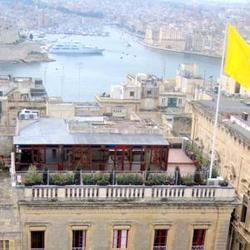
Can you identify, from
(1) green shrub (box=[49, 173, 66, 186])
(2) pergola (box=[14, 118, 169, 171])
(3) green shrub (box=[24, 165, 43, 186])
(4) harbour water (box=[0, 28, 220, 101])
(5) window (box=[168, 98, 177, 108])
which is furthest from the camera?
(4) harbour water (box=[0, 28, 220, 101])

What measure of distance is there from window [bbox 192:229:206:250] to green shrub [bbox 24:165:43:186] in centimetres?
600

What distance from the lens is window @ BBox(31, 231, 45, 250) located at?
63.0 feet

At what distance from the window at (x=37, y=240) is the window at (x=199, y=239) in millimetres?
5480

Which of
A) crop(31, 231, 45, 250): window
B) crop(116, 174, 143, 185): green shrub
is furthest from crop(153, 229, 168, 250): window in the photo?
crop(31, 231, 45, 250): window

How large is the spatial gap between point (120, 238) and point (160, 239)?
4.85 ft

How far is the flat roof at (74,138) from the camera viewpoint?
20500 millimetres

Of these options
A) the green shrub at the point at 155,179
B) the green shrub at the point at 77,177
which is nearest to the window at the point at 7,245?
the green shrub at the point at 77,177

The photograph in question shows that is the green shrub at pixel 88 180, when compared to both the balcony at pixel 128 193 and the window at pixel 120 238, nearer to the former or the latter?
the balcony at pixel 128 193

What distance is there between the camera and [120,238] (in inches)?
774

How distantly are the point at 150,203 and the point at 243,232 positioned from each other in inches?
193

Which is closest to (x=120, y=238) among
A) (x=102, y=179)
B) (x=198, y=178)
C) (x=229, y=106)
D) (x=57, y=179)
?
(x=102, y=179)

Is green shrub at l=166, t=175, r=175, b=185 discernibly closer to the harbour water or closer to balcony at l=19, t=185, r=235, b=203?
balcony at l=19, t=185, r=235, b=203

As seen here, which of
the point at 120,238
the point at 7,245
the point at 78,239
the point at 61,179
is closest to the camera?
the point at 7,245

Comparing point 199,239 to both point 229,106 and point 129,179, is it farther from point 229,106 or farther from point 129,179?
point 229,106
